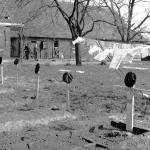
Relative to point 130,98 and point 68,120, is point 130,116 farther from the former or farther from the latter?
point 68,120

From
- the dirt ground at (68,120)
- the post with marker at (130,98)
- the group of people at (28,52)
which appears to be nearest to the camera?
the dirt ground at (68,120)

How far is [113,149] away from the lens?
20.2 feet

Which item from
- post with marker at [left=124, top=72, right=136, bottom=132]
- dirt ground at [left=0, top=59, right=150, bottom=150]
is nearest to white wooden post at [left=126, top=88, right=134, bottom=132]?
post with marker at [left=124, top=72, right=136, bottom=132]

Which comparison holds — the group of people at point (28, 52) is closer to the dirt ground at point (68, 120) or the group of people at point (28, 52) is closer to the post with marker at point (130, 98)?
the dirt ground at point (68, 120)

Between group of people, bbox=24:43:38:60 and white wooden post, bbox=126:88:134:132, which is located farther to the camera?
group of people, bbox=24:43:38:60

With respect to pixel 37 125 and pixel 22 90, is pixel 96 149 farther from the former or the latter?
pixel 22 90

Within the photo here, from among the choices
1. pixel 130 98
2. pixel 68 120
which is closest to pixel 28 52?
pixel 68 120

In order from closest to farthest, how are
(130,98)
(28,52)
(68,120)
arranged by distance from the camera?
(130,98)
(68,120)
(28,52)

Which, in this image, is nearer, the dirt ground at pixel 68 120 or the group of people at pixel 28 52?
the dirt ground at pixel 68 120

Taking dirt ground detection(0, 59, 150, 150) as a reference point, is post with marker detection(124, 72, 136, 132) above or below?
above

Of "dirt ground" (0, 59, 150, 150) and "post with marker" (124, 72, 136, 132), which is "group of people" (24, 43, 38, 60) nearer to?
"dirt ground" (0, 59, 150, 150)

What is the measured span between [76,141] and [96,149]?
1.74 ft

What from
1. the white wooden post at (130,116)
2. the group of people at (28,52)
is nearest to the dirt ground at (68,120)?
the white wooden post at (130,116)

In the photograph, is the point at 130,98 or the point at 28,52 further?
the point at 28,52
